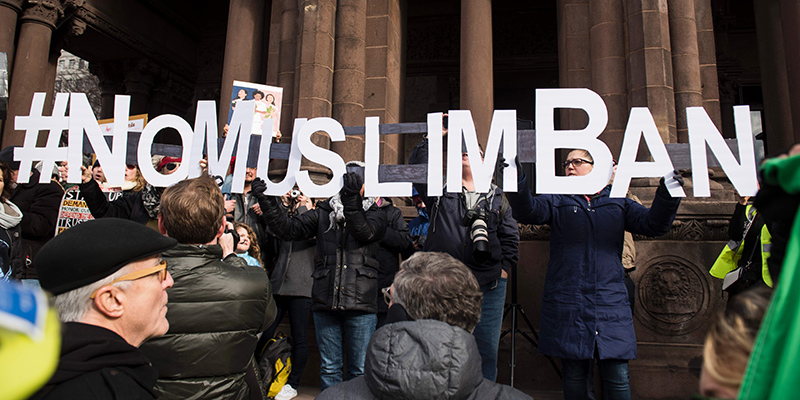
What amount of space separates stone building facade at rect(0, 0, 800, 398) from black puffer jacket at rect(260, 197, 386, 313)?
1.51 metres

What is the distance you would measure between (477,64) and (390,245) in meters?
4.20

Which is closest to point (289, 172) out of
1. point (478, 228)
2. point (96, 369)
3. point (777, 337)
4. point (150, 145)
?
point (150, 145)

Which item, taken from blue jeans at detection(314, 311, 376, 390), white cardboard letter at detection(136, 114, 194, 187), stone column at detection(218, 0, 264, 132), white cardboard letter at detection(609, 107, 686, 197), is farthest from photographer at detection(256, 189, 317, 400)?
stone column at detection(218, 0, 264, 132)

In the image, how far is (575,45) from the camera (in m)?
7.84

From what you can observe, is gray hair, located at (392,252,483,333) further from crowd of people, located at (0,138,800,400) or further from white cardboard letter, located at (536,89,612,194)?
white cardboard letter, located at (536,89,612,194)

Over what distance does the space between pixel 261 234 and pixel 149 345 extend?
9.90 ft

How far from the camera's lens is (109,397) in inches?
47.9

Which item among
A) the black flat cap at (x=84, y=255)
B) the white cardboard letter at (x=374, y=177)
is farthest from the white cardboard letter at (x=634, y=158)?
the black flat cap at (x=84, y=255)

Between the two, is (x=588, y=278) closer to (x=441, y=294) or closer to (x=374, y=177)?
(x=374, y=177)

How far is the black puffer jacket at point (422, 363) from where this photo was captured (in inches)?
59.9

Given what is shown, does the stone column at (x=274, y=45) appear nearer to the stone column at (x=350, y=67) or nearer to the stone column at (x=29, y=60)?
the stone column at (x=350, y=67)

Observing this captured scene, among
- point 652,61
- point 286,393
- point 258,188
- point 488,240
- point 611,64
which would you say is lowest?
point 286,393

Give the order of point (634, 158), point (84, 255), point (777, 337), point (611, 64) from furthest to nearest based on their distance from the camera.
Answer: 1. point (611, 64)
2. point (634, 158)
3. point (84, 255)
4. point (777, 337)

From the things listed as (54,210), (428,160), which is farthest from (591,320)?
(54,210)
